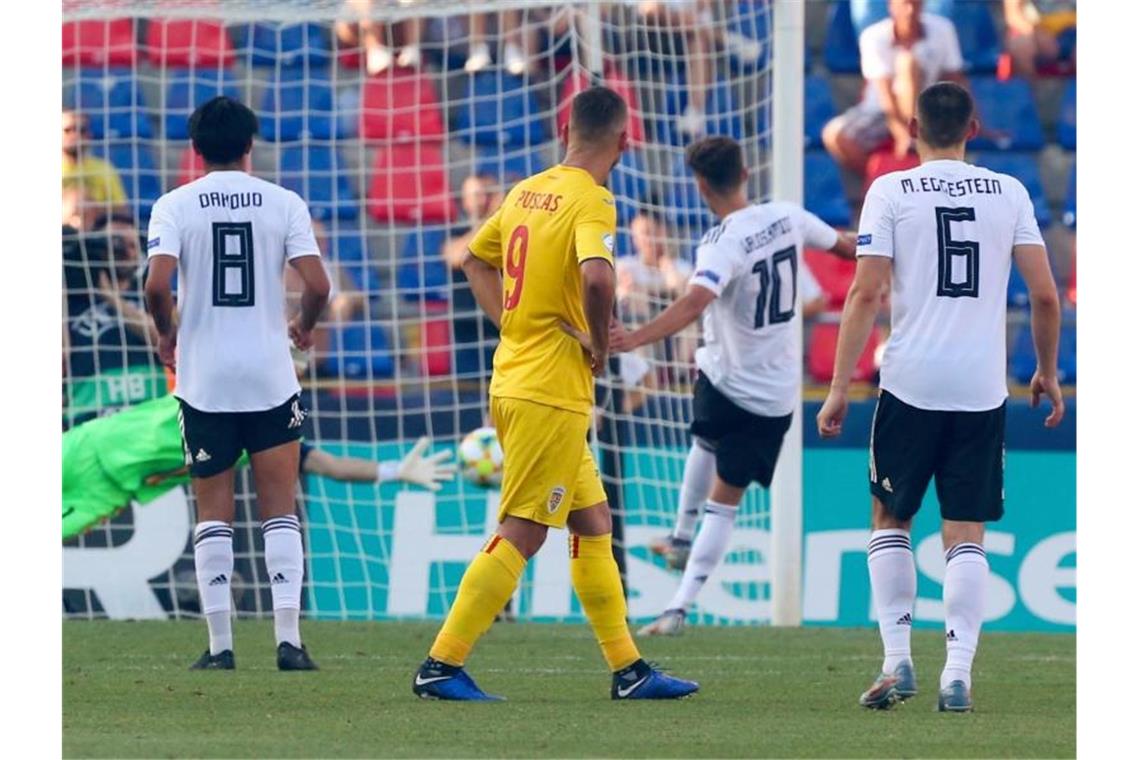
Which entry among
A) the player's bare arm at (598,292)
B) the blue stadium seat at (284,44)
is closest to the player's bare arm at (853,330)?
the player's bare arm at (598,292)

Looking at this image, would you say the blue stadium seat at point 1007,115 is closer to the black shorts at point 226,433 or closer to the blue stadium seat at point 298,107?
the blue stadium seat at point 298,107

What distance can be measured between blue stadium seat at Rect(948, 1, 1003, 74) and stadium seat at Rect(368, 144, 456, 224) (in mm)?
3890

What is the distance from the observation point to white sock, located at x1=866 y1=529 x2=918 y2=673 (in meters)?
6.16

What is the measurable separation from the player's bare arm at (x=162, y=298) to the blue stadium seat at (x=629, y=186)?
4.50 metres

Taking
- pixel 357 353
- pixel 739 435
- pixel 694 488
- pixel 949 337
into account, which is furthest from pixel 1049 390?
pixel 357 353

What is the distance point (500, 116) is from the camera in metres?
12.2

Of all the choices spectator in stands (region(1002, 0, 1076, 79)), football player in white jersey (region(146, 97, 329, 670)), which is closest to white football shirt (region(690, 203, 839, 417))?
football player in white jersey (region(146, 97, 329, 670))

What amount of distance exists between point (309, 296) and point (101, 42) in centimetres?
605

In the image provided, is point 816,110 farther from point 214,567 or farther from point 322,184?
point 214,567

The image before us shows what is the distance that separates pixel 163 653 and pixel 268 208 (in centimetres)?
205

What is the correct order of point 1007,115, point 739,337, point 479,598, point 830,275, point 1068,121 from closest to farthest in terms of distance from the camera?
point 479,598
point 739,337
point 830,275
point 1007,115
point 1068,121

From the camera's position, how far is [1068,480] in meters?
10.8

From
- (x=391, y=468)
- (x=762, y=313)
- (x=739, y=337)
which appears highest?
(x=762, y=313)

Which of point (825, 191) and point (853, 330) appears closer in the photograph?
point (853, 330)
